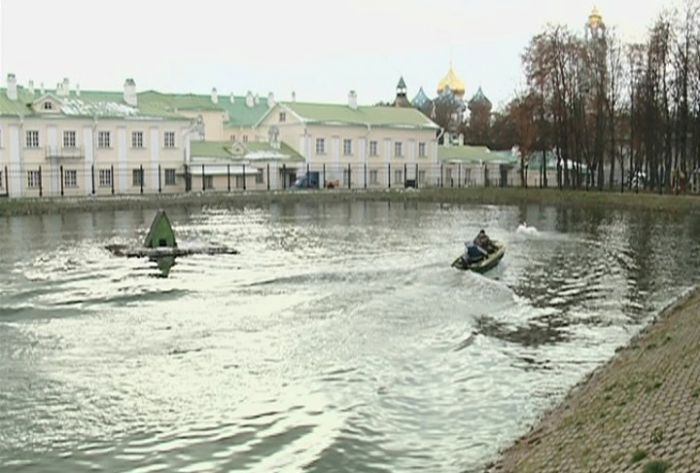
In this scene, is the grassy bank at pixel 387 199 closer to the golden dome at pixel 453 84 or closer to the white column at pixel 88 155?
the white column at pixel 88 155

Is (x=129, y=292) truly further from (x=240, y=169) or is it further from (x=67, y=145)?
(x=240, y=169)

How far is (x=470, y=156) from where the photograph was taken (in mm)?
96562

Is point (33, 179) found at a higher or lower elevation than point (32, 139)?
lower

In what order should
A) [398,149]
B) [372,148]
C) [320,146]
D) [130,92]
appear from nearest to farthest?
[130,92] → [320,146] → [372,148] → [398,149]

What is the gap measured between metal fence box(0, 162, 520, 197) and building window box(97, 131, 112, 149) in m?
1.54

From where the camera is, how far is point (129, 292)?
25062 mm

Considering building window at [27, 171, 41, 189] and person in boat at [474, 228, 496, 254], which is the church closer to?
building window at [27, 171, 41, 189]

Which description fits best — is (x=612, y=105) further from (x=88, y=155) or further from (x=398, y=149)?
(x=88, y=155)

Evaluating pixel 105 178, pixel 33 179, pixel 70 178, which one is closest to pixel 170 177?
pixel 105 178

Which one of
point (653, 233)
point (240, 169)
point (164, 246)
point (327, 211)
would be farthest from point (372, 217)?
point (240, 169)

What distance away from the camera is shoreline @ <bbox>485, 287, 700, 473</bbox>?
371 inches

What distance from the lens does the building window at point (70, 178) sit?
70294 mm

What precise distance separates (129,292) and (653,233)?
2765 cm

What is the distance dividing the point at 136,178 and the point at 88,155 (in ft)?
14.7
